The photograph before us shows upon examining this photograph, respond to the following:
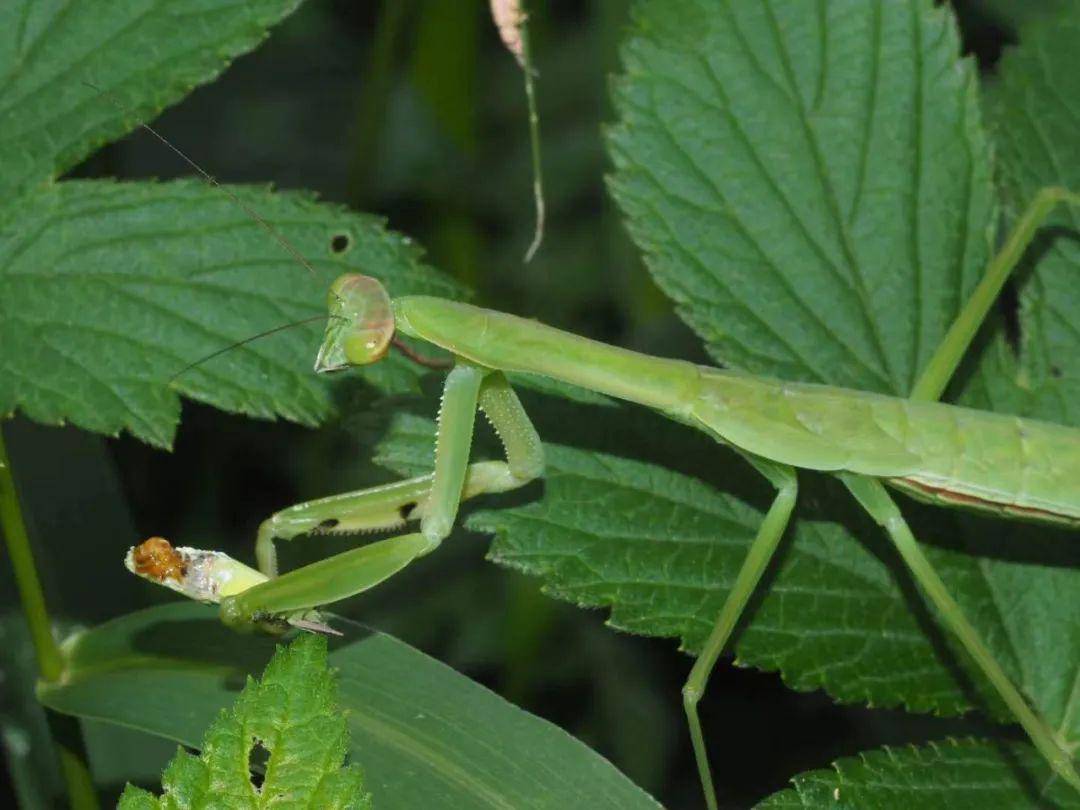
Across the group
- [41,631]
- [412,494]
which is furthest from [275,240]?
[41,631]

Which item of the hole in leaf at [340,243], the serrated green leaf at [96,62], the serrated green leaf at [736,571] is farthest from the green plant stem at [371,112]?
the serrated green leaf at [736,571]

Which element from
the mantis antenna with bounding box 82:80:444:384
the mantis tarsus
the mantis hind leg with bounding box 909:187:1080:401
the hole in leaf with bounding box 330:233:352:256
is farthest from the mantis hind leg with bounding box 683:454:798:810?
the hole in leaf with bounding box 330:233:352:256

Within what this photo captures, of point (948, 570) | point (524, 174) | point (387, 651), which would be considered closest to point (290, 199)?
point (387, 651)

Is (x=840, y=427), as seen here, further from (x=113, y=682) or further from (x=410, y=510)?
(x=113, y=682)

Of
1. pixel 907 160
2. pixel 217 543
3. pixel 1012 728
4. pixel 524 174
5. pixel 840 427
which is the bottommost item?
pixel 217 543

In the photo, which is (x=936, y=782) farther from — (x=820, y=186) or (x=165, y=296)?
(x=165, y=296)

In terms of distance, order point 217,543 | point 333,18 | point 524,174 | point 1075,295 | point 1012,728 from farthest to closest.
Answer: point 333,18
point 524,174
point 217,543
point 1012,728
point 1075,295
